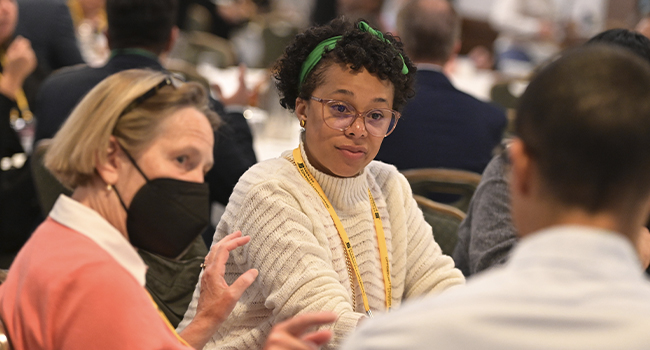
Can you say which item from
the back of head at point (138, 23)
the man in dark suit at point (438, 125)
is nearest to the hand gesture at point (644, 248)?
the man in dark suit at point (438, 125)

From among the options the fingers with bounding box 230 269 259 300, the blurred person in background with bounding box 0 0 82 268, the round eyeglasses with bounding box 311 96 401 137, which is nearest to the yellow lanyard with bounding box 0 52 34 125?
the blurred person in background with bounding box 0 0 82 268

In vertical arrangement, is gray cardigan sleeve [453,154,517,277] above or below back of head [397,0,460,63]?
below

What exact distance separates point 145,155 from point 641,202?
0.94 metres

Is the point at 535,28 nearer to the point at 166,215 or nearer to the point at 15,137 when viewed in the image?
the point at 15,137

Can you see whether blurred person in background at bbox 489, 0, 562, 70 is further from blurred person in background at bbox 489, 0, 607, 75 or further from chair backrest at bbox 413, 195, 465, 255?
chair backrest at bbox 413, 195, 465, 255

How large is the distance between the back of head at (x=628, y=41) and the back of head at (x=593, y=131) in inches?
50.1

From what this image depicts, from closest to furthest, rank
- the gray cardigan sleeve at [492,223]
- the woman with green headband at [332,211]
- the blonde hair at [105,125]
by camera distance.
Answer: the blonde hair at [105,125], the woman with green headband at [332,211], the gray cardigan sleeve at [492,223]

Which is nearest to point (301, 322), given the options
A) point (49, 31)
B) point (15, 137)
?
point (15, 137)

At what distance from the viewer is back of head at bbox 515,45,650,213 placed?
2.91 ft

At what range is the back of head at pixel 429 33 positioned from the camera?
358cm

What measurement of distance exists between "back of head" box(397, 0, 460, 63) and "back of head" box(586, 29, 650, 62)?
1.37 metres

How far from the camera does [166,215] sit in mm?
1553

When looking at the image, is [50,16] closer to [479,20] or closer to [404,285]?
[404,285]

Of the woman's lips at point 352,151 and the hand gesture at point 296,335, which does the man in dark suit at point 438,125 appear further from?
the hand gesture at point 296,335
